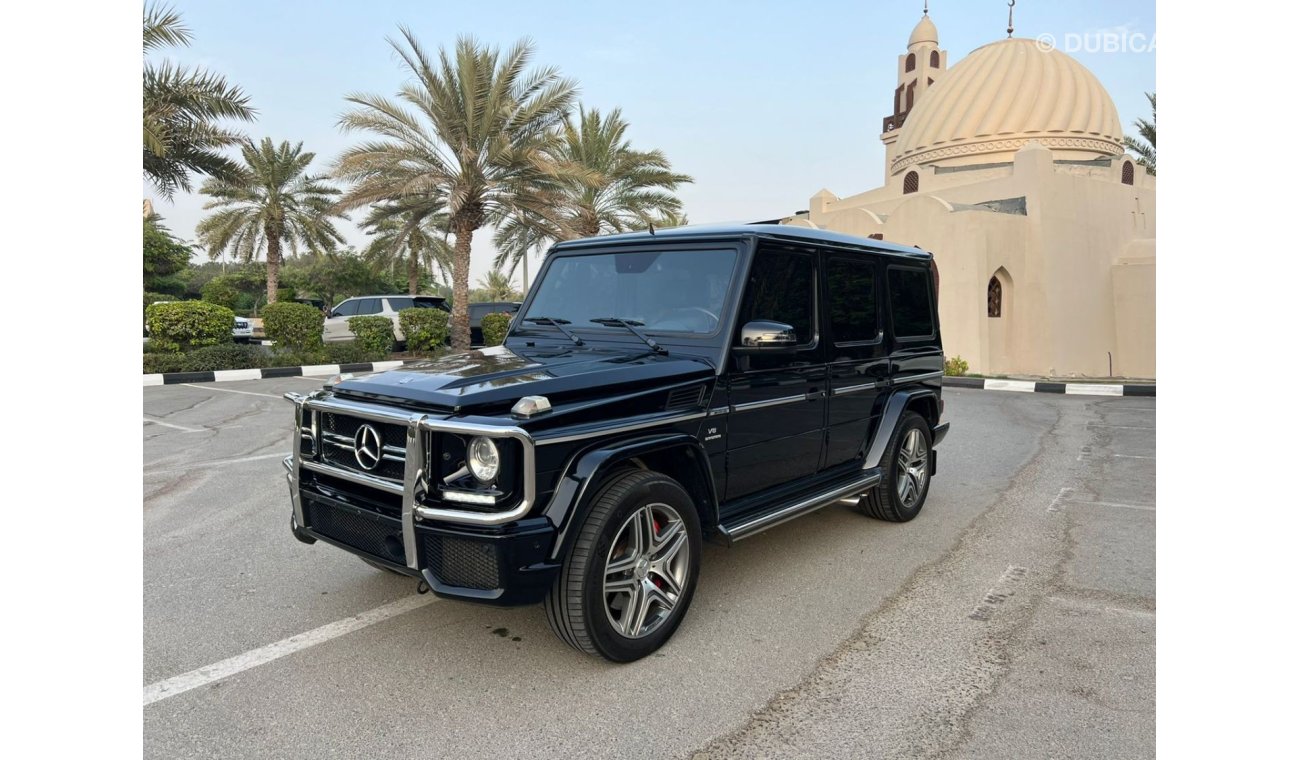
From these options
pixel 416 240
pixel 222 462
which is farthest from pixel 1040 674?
pixel 416 240

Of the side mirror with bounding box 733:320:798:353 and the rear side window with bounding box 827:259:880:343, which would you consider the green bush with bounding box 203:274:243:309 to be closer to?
the rear side window with bounding box 827:259:880:343

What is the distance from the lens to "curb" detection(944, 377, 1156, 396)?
14742mm

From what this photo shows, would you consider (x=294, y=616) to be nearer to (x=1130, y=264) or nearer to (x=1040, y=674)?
(x=1040, y=674)

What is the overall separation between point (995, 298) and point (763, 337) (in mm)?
22697

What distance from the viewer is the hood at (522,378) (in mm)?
3160

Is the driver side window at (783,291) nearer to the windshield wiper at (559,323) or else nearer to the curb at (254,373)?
the windshield wiper at (559,323)

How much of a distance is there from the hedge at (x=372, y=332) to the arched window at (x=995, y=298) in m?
17.7

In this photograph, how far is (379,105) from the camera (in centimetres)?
1756

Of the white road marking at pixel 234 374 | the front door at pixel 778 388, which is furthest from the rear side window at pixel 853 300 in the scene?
the white road marking at pixel 234 374

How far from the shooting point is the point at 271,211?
28906 millimetres

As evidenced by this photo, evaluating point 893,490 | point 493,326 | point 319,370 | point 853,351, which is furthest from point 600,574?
point 493,326

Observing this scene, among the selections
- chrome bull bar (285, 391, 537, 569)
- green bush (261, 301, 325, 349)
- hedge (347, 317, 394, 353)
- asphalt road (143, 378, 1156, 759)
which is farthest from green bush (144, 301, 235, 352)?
chrome bull bar (285, 391, 537, 569)

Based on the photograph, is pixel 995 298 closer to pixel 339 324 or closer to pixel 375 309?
pixel 375 309

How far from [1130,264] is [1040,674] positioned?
26668 mm
